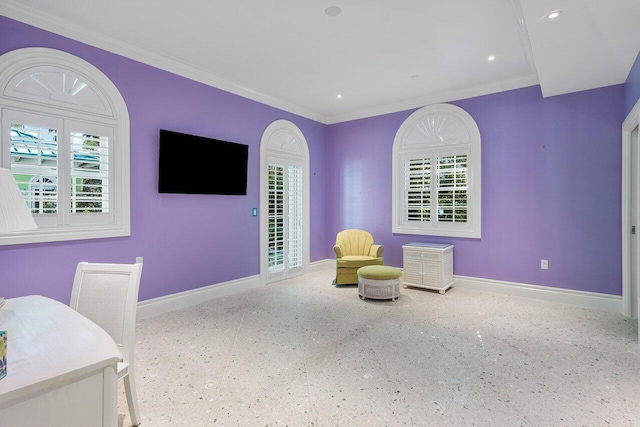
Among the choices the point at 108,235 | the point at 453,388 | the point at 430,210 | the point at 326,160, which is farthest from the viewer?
the point at 326,160

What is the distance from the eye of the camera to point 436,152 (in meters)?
4.80

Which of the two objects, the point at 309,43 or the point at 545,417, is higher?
the point at 309,43

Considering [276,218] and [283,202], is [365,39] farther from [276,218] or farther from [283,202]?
[276,218]

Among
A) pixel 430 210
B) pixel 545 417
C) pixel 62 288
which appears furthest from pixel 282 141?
pixel 545 417

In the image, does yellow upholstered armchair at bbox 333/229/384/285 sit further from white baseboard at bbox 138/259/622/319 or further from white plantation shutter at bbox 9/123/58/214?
white plantation shutter at bbox 9/123/58/214

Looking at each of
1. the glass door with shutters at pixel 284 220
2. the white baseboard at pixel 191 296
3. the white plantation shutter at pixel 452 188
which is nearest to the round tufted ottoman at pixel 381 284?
the white plantation shutter at pixel 452 188

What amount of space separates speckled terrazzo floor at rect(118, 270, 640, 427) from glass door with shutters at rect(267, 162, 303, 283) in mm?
1251

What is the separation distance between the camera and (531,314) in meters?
3.52

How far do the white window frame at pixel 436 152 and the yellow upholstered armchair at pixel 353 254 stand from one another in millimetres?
546

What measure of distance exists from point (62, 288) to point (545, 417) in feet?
12.5

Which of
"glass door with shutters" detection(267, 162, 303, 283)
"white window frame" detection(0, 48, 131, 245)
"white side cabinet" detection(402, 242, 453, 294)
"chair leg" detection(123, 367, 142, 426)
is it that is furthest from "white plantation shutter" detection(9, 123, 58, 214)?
"white side cabinet" detection(402, 242, 453, 294)

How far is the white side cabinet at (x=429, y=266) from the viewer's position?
14.2 feet

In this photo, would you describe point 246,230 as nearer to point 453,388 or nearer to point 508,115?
point 453,388

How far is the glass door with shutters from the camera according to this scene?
4910mm
